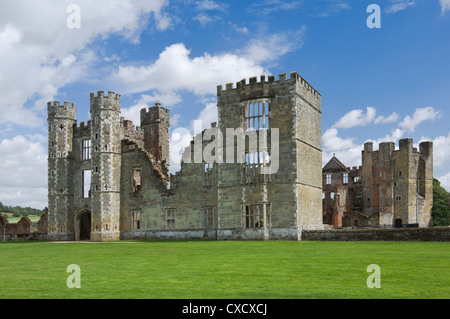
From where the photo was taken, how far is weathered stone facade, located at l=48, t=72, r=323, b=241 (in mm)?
31297

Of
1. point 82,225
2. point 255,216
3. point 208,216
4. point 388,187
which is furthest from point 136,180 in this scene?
point 388,187

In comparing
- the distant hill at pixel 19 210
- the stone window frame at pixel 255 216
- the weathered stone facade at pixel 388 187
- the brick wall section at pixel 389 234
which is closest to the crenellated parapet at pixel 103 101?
the stone window frame at pixel 255 216

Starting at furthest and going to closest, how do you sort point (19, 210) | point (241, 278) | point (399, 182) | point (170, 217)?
point (19, 210) < point (399, 182) < point (170, 217) < point (241, 278)

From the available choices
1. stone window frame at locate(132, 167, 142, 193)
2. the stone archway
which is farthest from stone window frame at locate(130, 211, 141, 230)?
the stone archway

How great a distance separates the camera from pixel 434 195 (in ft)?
224

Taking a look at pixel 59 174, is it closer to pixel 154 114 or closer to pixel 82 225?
pixel 82 225

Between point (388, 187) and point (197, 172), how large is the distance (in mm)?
32604

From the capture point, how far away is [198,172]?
36.6 meters

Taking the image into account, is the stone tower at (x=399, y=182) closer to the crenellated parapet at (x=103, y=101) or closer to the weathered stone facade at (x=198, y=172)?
the weathered stone facade at (x=198, y=172)

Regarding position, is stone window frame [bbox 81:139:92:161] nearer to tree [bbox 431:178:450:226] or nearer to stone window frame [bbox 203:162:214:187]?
stone window frame [bbox 203:162:214:187]

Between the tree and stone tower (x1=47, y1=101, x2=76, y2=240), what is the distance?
47.6 m
